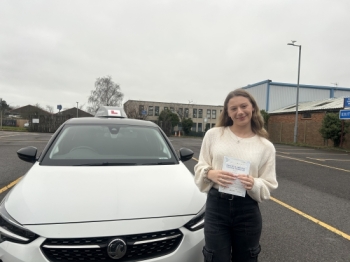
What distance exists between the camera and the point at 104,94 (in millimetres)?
51312

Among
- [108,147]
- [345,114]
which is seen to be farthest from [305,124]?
[108,147]

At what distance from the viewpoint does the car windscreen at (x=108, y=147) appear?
2910 millimetres

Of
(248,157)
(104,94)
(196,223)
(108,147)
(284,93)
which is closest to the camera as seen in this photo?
(248,157)

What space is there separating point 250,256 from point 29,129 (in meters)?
35.3

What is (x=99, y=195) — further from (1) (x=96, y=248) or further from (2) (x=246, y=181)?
(2) (x=246, y=181)

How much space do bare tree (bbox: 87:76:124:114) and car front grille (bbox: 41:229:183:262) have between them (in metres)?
50.8

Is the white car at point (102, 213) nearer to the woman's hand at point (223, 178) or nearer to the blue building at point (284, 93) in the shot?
the woman's hand at point (223, 178)

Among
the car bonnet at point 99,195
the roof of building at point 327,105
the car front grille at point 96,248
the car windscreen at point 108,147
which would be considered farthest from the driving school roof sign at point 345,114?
the car front grille at point 96,248

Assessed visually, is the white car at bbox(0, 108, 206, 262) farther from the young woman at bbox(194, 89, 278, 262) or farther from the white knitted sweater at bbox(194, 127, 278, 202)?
the white knitted sweater at bbox(194, 127, 278, 202)

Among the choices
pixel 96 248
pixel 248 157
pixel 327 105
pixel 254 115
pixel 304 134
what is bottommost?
pixel 304 134

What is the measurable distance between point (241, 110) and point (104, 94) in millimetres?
51714

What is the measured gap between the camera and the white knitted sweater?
177 cm

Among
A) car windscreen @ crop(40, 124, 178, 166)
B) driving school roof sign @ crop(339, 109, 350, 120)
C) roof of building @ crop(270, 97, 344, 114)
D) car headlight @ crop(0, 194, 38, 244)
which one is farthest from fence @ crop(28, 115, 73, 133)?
car headlight @ crop(0, 194, 38, 244)

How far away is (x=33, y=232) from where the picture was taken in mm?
1804
